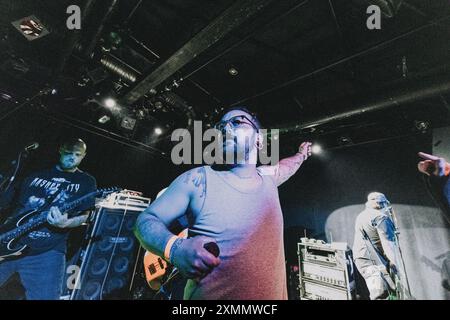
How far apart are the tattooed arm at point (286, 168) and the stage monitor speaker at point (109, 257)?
2.73m

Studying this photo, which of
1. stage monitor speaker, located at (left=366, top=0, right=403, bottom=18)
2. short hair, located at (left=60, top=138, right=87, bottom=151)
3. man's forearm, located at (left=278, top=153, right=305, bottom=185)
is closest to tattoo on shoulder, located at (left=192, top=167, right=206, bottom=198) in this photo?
man's forearm, located at (left=278, top=153, right=305, bottom=185)

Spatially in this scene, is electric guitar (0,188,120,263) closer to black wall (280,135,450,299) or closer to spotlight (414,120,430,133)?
black wall (280,135,450,299)

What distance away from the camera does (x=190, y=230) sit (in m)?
1.71

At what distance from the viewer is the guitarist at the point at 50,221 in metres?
2.79

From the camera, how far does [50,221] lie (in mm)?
→ 3137

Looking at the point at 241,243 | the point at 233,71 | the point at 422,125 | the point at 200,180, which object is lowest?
the point at 241,243

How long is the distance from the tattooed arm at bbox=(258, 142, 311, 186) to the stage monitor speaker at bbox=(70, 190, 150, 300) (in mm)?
2725

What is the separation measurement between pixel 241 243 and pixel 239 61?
284 cm

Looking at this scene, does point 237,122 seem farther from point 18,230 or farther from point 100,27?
point 18,230

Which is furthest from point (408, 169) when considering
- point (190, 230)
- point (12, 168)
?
point (12, 168)

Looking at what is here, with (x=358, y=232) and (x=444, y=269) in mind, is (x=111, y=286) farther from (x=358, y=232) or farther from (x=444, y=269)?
(x=444, y=269)

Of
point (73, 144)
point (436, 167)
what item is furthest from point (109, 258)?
point (436, 167)

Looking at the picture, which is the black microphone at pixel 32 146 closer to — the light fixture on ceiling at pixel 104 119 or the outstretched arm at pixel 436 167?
the light fixture on ceiling at pixel 104 119
